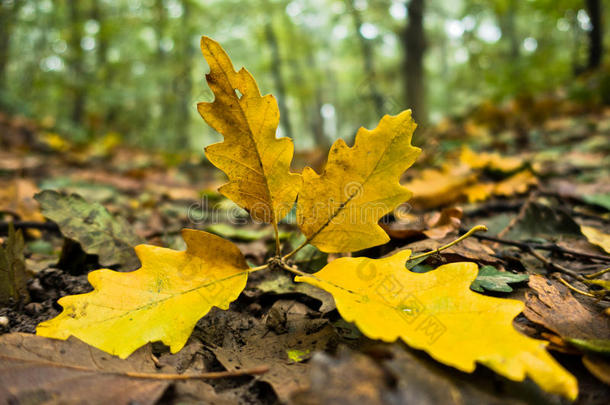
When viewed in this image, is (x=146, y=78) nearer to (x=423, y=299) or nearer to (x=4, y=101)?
(x=4, y=101)

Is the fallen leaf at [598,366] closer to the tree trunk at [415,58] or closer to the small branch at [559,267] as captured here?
the small branch at [559,267]

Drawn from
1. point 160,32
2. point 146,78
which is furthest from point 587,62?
point 160,32

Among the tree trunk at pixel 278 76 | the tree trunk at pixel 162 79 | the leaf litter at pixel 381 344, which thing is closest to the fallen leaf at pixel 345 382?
the leaf litter at pixel 381 344

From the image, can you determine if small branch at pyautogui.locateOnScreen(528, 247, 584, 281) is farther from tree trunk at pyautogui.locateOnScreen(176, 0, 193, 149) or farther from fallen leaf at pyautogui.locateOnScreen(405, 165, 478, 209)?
tree trunk at pyautogui.locateOnScreen(176, 0, 193, 149)

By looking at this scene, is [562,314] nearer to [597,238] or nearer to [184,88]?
[597,238]

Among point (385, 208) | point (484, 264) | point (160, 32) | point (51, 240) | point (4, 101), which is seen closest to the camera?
point (385, 208)

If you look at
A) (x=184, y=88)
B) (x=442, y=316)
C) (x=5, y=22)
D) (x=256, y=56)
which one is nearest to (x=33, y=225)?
(x=442, y=316)

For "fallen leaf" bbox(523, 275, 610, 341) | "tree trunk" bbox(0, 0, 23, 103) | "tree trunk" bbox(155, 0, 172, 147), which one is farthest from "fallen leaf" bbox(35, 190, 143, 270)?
"tree trunk" bbox(155, 0, 172, 147)
